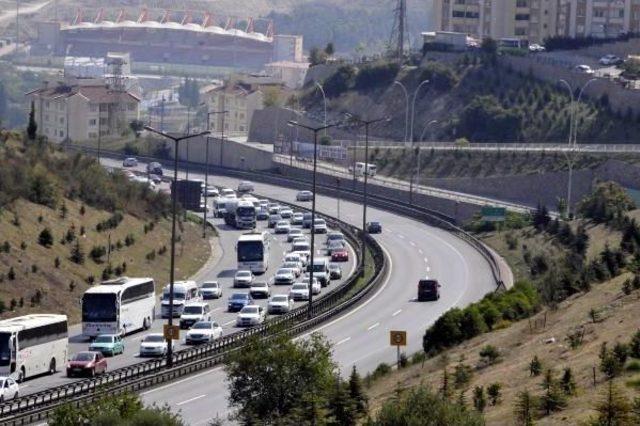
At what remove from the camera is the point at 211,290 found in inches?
2746

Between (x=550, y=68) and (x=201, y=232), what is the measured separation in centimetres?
4195

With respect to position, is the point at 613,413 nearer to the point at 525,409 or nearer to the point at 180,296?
the point at 525,409

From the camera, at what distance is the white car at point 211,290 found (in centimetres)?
6950

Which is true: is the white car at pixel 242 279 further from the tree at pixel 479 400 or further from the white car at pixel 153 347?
the tree at pixel 479 400

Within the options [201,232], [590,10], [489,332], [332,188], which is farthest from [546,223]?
[590,10]

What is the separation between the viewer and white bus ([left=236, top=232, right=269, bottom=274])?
77.5m

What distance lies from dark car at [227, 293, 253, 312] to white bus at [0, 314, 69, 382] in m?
14.2

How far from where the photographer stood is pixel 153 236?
8138 centimetres

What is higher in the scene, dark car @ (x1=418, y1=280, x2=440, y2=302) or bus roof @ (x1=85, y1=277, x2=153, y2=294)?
bus roof @ (x1=85, y1=277, x2=153, y2=294)

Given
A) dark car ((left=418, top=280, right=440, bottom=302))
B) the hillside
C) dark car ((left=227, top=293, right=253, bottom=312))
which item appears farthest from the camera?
dark car ((left=418, top=280, right=440, bottom=302))

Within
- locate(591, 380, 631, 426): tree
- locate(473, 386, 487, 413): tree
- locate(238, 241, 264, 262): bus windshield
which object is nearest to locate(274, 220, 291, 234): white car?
locate(238, 241, 264, 262): bus windshield

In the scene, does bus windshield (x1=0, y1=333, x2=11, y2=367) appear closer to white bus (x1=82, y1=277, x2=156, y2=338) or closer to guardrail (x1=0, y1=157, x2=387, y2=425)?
guardrail (x1=0, y1=157, x2=387, y2=425)

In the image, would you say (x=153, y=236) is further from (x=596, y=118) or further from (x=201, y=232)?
(x=596, y=118)

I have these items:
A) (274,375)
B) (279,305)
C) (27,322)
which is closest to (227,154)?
(279,305)
